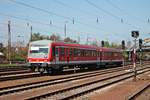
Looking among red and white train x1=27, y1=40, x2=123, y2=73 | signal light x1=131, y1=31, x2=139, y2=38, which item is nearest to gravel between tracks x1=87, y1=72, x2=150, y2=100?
signal light x1=131, y1=31, x2=139, y2=38

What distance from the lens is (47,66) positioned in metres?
28.1

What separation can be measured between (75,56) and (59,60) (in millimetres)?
3854

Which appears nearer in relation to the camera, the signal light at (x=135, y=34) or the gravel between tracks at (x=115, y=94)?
the gravel between tracks at (x=115, y=94)

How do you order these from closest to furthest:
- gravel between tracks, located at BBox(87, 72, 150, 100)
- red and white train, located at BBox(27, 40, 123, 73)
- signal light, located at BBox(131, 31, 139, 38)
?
1. gravel between tracks, located at BBox(87, 72, 150, 100)
2. signal light, located at BBox(131, 31, 139, 38)
3. red and white train, located at BBox(27, 40, 123, 73)

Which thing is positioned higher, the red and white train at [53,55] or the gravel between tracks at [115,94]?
the red and white train at [53,55]

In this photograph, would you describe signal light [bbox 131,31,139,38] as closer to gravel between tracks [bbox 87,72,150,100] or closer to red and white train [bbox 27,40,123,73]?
gravel between tracks [bbox 87,72,150,100]

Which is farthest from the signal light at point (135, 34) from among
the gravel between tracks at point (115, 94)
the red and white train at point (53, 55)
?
the red and white train at point (53, 55)

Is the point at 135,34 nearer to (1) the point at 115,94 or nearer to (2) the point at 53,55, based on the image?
(1) the point at 115,94

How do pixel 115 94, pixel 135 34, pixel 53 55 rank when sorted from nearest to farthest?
1. pixel 115 94
2. pixel 135 34
3. pixel 53 55

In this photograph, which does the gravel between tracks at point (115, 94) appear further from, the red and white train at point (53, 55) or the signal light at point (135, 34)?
the red and white train at point (53, 55)

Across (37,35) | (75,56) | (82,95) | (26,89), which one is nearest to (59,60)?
(75,56)

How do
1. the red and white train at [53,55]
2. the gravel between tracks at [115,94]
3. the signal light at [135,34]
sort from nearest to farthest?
the gravel between tracks at [115,94]
the signal light at [135,34]
the red and white train at [53,55]

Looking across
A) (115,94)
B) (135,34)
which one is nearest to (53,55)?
(135,34)

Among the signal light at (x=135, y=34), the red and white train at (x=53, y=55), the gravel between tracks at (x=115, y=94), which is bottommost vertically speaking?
the gravel between tracks at (x=115, y=94)
